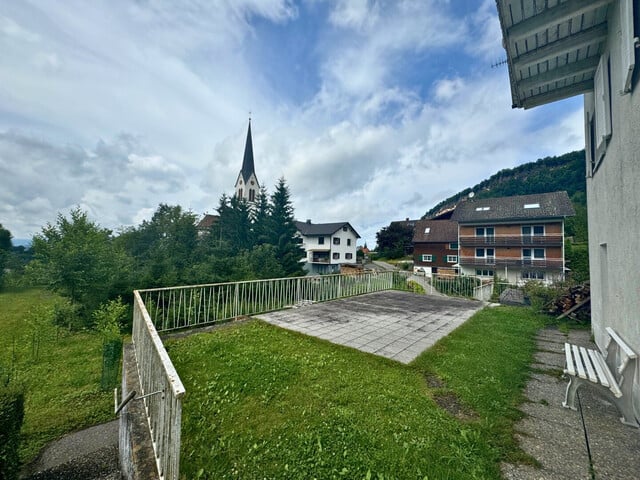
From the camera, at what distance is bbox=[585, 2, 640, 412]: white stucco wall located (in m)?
2.18

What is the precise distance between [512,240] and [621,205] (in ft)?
79.3

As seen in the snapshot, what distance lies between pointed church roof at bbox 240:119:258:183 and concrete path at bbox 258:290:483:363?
A: 36.4 metres

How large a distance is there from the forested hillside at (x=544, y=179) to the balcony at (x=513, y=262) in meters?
21.1

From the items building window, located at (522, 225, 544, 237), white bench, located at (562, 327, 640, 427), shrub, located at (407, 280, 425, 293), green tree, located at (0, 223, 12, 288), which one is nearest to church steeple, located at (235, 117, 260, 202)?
green tree, located at (0, 223, 12, 288)

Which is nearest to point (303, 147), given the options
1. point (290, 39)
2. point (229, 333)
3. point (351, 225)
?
point (290, 39)

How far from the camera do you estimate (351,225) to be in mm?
35188

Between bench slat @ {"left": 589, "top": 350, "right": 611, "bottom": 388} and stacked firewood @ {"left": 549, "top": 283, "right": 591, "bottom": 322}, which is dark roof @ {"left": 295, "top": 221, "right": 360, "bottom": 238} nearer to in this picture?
Answer: stacked firewood @ {"left": 549, "top": 283, "right": 591, "bottom": 322}

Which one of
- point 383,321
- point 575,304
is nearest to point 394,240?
point 575,304

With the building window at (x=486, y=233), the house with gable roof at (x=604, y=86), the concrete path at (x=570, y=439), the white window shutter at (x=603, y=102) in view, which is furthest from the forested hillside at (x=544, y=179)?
the concrete path at (x=570, y=439)

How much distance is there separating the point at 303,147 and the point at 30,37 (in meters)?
12.9

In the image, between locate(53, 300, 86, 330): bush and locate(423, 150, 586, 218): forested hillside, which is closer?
locate(53, 300, 86, 330): bush

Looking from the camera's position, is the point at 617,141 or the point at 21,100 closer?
the point at 617,141

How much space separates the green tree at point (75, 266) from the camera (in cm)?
765

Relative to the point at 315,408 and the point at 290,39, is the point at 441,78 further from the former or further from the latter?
the point at 315,408
